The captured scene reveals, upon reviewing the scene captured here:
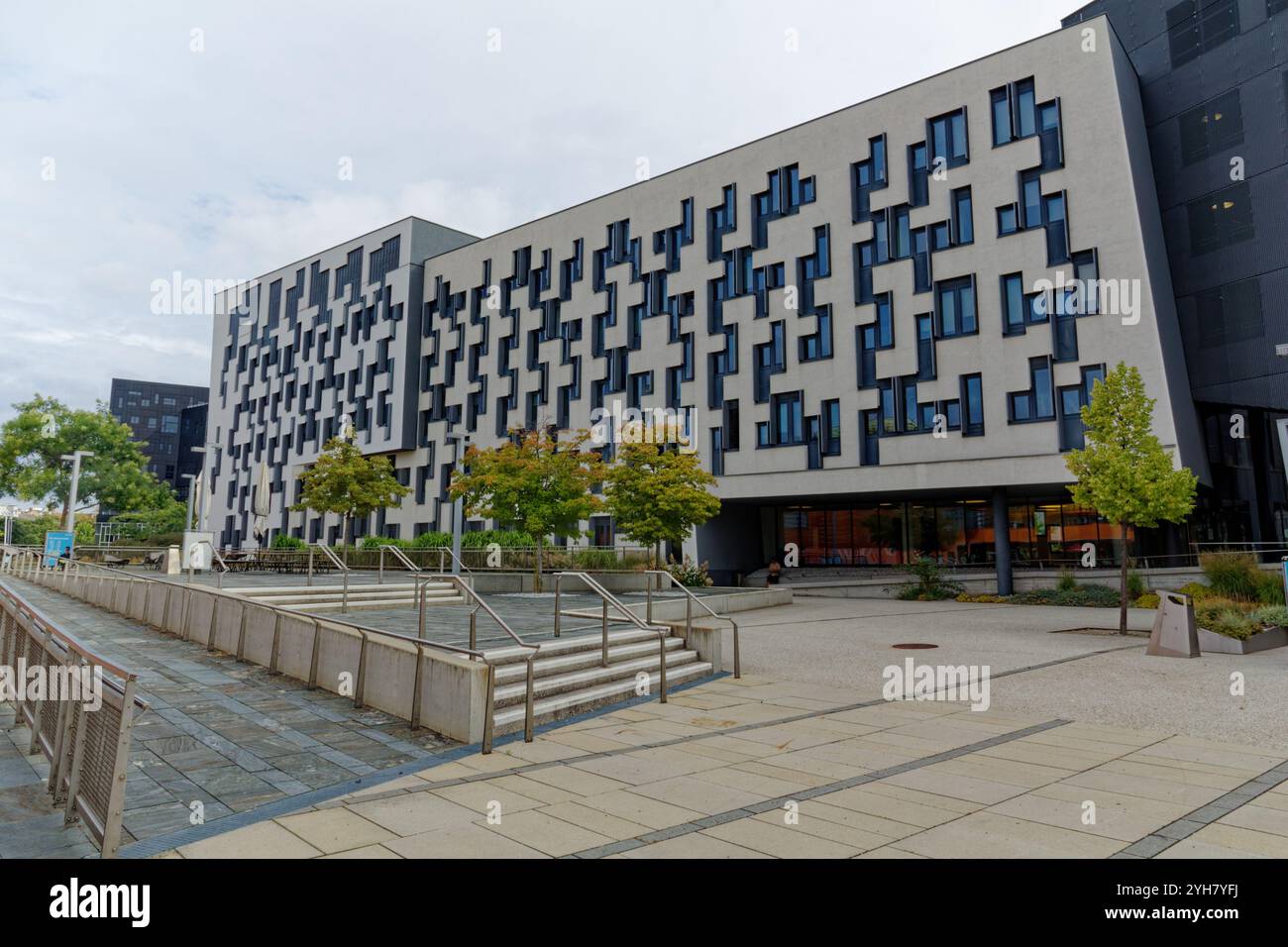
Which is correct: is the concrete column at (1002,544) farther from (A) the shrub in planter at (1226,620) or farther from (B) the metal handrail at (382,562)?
(B) the metal handrail at (382,562)

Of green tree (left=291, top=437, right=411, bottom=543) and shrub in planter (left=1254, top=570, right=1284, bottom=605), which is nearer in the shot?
shrub in planter (left=1254, top=570, right=1284, bottom=605)

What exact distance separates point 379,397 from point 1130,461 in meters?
43.8

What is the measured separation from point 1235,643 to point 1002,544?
15.3 meters

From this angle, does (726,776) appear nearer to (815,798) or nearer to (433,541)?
(815,798)

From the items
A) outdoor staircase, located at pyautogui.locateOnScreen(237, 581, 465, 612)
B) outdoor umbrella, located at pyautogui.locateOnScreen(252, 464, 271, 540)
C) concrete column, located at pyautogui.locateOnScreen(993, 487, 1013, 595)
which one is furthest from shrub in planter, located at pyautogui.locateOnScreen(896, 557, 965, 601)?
outdoor umbrella, located at pyautogui.locateOnScreen(252, 464, 271, 540)

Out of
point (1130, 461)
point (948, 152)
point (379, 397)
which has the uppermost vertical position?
point (948, 152)

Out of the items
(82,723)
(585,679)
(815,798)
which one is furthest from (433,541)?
(815,798)

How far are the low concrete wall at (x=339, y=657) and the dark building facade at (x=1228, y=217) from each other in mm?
31652

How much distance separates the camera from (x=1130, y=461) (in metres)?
17.6

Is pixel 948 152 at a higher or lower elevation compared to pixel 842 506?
higher

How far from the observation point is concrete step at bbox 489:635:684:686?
9.06 metres

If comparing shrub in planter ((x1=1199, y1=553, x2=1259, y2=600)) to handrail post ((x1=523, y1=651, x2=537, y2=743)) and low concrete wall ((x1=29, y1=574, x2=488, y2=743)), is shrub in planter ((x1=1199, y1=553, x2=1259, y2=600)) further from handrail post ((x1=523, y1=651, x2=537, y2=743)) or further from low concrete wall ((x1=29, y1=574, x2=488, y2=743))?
low concrete wall ((x1=29, y1=574, x2=488, y2=743))
